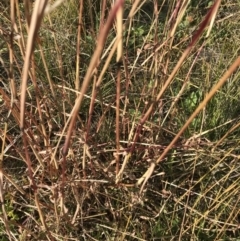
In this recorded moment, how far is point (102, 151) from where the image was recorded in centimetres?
114

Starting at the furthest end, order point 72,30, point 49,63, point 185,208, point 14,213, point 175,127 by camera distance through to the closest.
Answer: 1. point 72,30
2. point 49,63
3. point 175,127
4. point 14,213
5. point 185,208

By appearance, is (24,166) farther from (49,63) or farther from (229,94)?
(229,94)

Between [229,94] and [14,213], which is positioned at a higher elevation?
[229,94]

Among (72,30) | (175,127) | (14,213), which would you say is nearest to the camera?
(14,213)

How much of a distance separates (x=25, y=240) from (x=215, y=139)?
0.61 m

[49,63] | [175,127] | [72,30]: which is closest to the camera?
[175,127]

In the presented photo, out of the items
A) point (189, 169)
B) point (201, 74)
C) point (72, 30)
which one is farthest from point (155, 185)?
point (72, 30)

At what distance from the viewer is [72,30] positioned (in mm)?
1657

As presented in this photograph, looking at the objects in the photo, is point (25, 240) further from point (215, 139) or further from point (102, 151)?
point (215, 139)

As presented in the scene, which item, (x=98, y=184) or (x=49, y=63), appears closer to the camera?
(x=98, y=184)

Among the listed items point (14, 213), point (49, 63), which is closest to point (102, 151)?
point (14, 213)

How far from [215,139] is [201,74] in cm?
27

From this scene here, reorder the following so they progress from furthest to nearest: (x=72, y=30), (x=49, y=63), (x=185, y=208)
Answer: (x=72, y=30) → (x=49, y=63) → (x=185, y=208)

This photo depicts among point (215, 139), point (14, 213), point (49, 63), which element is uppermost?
point (49, 63)
